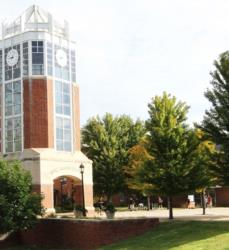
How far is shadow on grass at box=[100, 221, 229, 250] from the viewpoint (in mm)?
24219

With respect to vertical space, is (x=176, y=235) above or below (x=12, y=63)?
below

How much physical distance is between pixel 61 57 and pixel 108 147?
42.5ft

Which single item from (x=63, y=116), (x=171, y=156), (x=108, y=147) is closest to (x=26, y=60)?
(x=63, y=116)

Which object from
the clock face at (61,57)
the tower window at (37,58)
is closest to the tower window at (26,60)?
the tower window at (37,58)

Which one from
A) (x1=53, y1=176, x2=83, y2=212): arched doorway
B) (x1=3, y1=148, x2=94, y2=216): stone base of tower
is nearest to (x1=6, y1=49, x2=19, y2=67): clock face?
(x1=3, y1=148, x2=94, y2=216): stone base of tower

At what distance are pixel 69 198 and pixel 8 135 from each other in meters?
7.25

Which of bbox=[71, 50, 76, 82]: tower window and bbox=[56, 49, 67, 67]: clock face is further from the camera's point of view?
bbox=[71, 50, 76, 82]: tower window

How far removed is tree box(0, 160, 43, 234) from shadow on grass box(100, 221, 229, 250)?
659 centimetres

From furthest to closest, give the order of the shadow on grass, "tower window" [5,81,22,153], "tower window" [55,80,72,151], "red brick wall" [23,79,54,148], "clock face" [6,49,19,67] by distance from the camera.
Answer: "clock face" [6,49,19,67]
"tower window" [55,80,72,151]
"tower window" [5,81,22,153]
"red brick wall" [23,79,54,148]
the shadow on grass

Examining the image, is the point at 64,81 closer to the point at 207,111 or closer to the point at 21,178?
the point at 21,178

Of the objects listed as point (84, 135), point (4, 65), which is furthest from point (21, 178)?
point (84, 135)

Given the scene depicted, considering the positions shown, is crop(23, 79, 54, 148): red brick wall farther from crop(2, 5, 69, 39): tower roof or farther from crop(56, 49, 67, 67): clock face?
crop(2, 5, 69, 39): tower roof

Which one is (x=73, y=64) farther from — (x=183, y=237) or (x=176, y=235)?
(x=183, y=237)

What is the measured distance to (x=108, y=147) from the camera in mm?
54062
